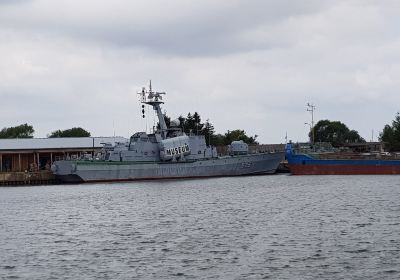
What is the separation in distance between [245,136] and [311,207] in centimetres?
12489

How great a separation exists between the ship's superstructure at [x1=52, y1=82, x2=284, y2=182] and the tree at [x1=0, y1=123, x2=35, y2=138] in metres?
81.0

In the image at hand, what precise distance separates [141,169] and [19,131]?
3511 inches

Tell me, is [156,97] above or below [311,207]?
above

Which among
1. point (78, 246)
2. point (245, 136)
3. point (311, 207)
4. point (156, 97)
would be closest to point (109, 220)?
point (78, 246)

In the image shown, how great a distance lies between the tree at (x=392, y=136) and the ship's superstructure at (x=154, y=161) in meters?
57.8

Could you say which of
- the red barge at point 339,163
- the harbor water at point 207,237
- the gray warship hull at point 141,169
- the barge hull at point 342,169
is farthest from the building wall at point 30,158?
the harbor water at point 207,237

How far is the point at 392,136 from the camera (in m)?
165

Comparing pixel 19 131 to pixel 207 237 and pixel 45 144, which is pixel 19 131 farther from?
pixel 207 237

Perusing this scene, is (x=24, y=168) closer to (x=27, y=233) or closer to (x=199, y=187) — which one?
(x=199, y=187)

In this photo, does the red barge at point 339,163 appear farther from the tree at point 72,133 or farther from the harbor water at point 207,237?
the tree at point 72,133

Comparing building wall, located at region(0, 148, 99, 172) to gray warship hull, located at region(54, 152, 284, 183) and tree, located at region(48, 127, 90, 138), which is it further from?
tree, located at region(48, 127, 90, 138)

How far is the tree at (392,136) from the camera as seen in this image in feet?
510

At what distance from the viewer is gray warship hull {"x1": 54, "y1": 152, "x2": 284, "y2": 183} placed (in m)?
99.3

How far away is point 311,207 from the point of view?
55031 mm
